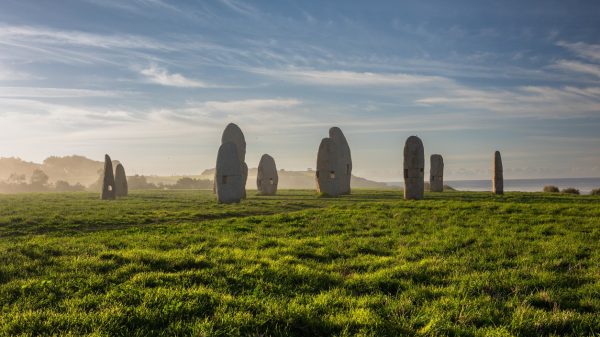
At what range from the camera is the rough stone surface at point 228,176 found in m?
31.0

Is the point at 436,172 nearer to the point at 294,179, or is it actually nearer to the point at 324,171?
the point at 324,171

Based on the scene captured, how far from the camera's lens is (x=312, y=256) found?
1041 centimetres

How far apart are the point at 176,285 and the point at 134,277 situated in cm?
108

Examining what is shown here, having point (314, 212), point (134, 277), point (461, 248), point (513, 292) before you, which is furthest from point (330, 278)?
point (314, 212)

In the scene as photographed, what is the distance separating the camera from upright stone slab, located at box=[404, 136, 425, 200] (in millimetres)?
30641

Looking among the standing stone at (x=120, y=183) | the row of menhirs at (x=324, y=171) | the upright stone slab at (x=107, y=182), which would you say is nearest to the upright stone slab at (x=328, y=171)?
the row of menhirs at (x=324, y=171)

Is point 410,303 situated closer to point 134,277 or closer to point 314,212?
point 134,277

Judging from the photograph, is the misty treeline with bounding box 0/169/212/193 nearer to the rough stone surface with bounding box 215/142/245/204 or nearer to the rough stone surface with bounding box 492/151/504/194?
the rough stone surface with bounding box 215/142/245/204

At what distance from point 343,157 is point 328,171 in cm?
420

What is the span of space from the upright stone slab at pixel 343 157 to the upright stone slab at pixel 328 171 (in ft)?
6.52

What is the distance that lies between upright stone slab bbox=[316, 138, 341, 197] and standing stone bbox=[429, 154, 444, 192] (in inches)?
467

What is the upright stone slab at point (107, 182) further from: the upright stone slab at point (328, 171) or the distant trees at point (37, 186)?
the distant trees at point (37, 186)

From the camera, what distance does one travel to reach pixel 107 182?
38.4 meters

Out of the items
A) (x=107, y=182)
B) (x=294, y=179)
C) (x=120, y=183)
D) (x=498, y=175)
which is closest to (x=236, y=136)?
(x=107, y=182)
